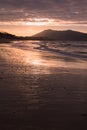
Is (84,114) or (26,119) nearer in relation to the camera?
(26,119)

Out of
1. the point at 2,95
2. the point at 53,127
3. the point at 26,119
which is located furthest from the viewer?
the point at 2,95

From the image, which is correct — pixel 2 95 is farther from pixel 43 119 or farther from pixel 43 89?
pixel 43 119

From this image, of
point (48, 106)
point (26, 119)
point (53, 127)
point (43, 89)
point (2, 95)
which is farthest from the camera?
point (43, 89)

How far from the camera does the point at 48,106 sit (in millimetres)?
8062

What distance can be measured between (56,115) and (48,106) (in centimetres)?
81

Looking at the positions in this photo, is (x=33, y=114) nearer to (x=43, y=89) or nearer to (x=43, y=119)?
(x=43, y=119)

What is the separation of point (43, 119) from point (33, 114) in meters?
0.41

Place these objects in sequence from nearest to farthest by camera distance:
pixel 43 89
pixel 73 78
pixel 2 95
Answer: pixel 2 95 → pixel 43 89 → pixel 73 78

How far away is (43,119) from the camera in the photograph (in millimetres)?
6973

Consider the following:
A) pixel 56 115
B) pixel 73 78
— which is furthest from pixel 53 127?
pixel 73 78

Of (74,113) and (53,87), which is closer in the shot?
(74,113)

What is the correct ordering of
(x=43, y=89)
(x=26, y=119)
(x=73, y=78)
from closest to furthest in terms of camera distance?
(x=26, y=119), (x=43, y=89), (x=73, y=78)

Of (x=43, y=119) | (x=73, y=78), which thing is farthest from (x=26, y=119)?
(x=73, y=78)

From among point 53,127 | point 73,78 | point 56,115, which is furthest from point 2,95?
point 73,78
